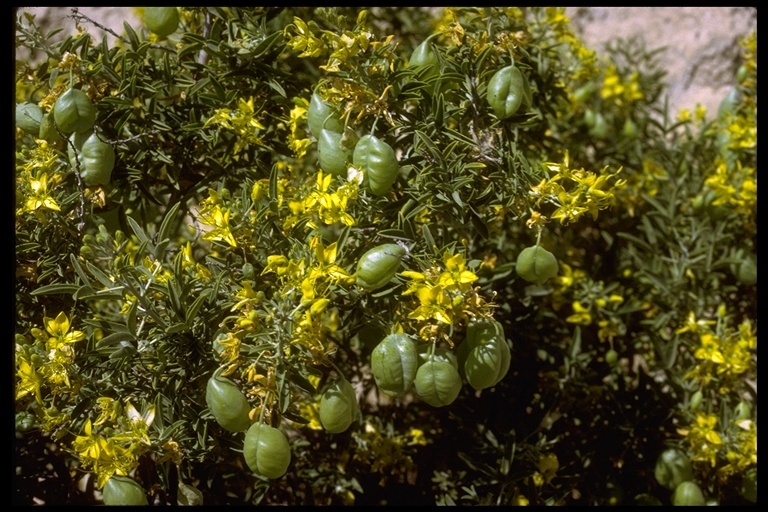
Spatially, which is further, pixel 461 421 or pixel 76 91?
pixel 461 421

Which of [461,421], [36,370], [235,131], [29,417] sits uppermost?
[235,131]

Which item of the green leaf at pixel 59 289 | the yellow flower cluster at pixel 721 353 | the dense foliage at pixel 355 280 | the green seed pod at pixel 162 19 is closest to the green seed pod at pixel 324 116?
the dense foliage at pixel 355 280

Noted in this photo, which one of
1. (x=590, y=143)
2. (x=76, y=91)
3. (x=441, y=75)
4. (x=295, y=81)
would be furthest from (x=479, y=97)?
(x=590, y=143)

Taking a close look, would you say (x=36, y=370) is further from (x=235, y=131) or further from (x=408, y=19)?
(x=408, y=19)

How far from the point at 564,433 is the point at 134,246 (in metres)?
1.35

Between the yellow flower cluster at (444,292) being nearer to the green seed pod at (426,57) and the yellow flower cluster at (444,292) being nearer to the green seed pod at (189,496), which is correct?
the green seed pod at (426,57)

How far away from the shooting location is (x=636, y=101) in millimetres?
2764

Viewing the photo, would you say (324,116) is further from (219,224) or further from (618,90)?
(618,90)

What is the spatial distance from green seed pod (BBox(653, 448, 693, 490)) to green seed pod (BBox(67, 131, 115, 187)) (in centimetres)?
161

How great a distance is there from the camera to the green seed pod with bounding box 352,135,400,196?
4.35ft

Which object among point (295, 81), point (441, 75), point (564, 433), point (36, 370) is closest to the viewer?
point (36, 370)

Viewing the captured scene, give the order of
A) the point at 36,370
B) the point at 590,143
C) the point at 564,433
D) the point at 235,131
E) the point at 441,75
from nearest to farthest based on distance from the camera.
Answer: the point at 36,370
the point at 441,75
the point at 235,131
the point at 564,433
the point at 590,143

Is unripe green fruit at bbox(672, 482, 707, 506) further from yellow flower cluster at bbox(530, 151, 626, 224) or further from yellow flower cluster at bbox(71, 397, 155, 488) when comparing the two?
yellow flower cluster at bbox(71, 397, 155, 488)

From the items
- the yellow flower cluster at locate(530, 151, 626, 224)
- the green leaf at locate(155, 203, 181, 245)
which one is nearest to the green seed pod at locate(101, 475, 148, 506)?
the green leaf at locate(155, 203, 181, 245)
